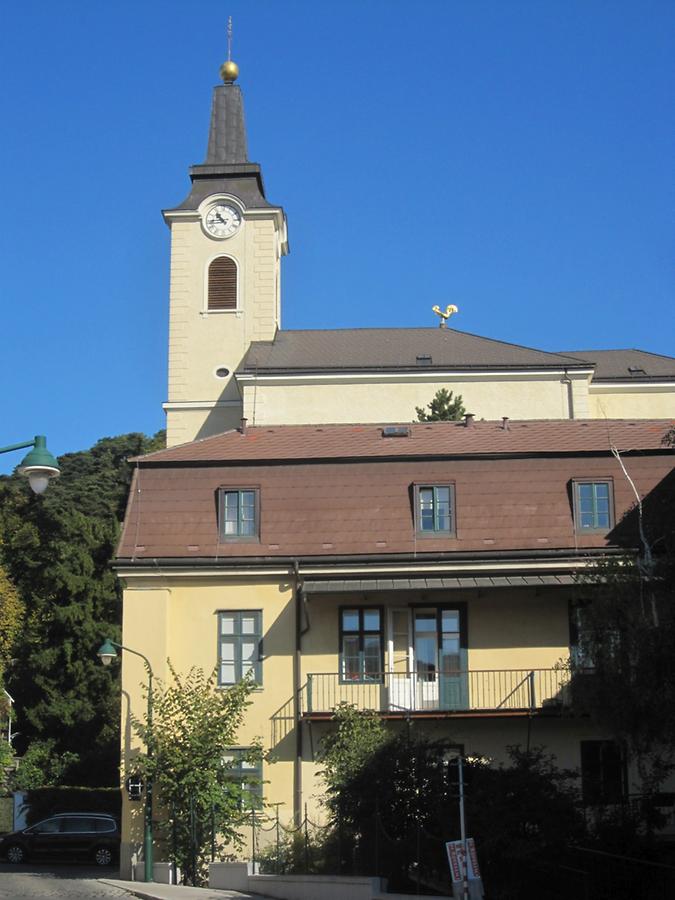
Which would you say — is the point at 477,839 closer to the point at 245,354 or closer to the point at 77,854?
the point at 77,854

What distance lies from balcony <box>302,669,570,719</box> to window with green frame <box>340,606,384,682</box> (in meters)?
0.20

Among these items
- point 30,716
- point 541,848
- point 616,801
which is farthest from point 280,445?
point 30,716

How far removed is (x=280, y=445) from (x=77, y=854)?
42.3ft

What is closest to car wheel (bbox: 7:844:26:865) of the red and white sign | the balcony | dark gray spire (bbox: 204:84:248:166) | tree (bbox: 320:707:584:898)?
the balcony

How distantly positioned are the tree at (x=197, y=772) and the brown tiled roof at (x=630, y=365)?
33414 millimetres

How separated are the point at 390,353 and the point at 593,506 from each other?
2938cm

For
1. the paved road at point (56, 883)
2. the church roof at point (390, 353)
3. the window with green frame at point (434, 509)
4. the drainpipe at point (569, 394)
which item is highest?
the church roof at point (390, 353)

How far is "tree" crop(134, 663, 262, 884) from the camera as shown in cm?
2758

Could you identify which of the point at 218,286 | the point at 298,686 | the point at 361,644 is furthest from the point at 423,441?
the point at 218,286

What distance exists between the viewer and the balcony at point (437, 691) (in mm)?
28656

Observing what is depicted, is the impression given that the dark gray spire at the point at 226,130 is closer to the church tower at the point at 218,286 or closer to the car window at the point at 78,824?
the church tower at the point at 218,286

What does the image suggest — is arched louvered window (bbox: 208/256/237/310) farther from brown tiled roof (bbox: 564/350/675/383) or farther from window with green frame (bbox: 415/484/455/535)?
window with green frame (bbox: 415/484/455/535)

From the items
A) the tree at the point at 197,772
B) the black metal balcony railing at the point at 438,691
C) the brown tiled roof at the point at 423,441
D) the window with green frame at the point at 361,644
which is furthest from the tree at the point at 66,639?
the black metal balcony railing at the point at 438,691

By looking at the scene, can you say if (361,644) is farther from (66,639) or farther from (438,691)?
(66,639)
